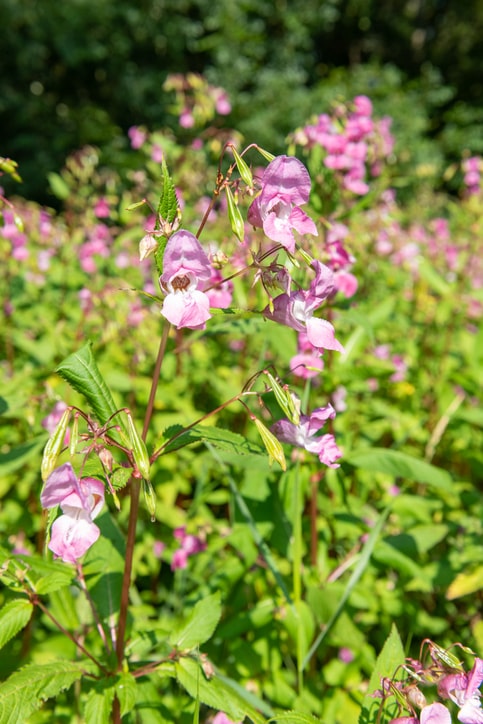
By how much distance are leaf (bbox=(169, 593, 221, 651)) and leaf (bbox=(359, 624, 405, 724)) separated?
35cm

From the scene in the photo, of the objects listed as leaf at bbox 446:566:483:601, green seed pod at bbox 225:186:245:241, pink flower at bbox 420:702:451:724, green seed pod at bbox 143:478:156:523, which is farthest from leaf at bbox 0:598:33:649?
leaf at bbox 446:566:483:601

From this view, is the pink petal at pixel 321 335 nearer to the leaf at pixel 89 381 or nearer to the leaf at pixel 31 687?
the leaf at pixel 89 381

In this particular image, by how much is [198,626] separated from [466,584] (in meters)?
1.04

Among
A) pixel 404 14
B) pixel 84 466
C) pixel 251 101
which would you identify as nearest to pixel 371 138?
pixel 84 466

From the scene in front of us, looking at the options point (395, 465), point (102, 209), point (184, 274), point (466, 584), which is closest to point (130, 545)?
point (184, 274)

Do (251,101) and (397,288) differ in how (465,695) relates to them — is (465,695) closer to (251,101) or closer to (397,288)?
(397,288)

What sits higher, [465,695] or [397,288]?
[465,695]

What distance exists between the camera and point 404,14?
→ 16953 millimetres

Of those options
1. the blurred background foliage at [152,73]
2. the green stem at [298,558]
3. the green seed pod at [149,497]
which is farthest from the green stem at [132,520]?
the blurred background foliage at [152,73]

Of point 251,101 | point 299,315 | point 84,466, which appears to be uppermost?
point 299,315

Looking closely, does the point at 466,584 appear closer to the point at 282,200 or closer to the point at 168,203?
the point at 282,200

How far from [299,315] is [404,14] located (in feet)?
63.3

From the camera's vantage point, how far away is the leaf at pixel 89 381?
1.05 meters

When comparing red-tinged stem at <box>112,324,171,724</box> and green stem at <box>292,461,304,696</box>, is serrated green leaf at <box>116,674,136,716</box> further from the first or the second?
green stem at <box>292,461,304,696</box>
